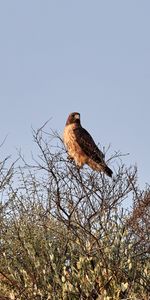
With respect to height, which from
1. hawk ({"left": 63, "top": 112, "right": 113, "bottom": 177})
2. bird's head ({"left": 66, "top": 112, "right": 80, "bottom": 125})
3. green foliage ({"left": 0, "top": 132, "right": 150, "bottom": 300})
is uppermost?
bird's head ({"left": 66, "top": 112, "right": 80, "bottom": 125})

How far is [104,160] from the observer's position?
442 inches

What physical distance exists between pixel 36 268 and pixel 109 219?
1.40 meters

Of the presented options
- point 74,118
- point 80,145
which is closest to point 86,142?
point 80,145

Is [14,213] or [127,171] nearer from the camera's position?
[127,171]

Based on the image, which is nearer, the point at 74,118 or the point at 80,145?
the point at 80,145

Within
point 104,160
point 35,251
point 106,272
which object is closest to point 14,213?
point 35,251

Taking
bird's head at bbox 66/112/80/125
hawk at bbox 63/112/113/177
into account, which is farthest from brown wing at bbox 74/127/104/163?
bird's head at bbox 66/112/80/125

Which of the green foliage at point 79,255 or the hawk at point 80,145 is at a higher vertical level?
the hawk at point 80,145

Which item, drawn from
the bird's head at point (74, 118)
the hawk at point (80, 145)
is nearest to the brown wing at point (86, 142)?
the hawk at point (80, 145)

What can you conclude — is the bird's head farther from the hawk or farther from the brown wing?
the brown wing

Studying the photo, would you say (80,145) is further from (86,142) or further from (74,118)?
(74,118)

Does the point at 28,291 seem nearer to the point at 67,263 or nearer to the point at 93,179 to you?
the point at 67,263

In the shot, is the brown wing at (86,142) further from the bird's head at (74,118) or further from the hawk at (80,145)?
the bird's head at (74,118)

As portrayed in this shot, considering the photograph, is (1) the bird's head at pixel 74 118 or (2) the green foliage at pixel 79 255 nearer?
(2) the green foliage at pixel 79 255
